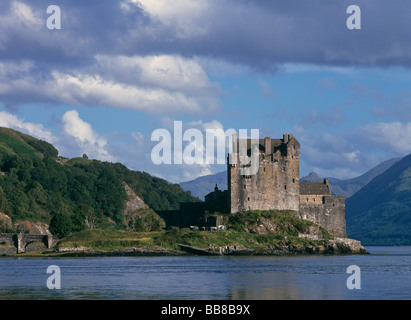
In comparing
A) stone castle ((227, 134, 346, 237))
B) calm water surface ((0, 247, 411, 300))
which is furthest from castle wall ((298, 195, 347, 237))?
calm water surface ((0, 247, 411, 300))

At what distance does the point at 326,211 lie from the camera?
153125 millimetres

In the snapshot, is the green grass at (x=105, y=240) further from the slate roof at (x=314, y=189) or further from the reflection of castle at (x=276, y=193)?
the slate roof at (x=314, y=189)

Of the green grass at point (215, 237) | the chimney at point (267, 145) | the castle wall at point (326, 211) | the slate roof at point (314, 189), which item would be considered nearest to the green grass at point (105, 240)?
the green grass at point (215, 237)

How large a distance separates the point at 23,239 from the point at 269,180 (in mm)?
47388

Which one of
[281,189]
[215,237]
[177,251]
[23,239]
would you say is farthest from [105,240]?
[281,189]

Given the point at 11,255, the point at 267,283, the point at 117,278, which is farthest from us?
the point at 11,255

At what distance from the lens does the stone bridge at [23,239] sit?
463ft

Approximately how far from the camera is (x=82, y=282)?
7594 centimetres

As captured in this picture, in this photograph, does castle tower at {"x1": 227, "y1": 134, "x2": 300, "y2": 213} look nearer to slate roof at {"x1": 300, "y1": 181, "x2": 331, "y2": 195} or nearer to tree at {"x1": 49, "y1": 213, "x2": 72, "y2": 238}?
slate roof at {"x1": 300, "y1": 181, "x2": 331, "y2": 195}

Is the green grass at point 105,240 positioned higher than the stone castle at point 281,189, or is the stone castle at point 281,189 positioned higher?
the stone castle at point 281,189

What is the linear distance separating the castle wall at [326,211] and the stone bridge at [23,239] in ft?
160
